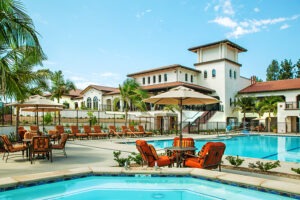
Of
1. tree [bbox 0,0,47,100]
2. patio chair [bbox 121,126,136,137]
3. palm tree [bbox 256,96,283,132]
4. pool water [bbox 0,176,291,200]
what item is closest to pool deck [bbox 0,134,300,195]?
pool water [bbox 0,176,291,200]

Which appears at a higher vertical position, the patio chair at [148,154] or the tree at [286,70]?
the tree at [286,70]

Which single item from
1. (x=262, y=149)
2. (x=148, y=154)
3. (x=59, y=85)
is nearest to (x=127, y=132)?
(x=262, y=149)

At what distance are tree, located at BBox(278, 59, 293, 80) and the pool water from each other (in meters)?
63.6

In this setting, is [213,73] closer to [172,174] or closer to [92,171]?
[172,174]

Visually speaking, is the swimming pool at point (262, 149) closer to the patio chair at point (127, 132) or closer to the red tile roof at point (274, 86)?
the patio chair at point (127, 132)

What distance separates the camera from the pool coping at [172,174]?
231 inches

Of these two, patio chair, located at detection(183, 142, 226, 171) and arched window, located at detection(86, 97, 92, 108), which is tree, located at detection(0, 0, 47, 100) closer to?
patio chair, located at detection(183, 142, 226, 171)

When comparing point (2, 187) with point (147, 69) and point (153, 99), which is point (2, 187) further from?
point (147, 69)

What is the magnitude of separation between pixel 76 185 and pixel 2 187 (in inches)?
65.2

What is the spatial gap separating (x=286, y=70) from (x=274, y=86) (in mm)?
29380

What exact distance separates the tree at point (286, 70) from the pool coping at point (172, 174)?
6332 cm

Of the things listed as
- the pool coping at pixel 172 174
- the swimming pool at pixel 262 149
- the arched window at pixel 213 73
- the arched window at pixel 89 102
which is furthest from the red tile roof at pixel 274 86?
the pool coping at pixel 172 174

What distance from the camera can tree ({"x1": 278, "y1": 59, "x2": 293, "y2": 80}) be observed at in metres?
63.5

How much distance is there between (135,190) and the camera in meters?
6.78
